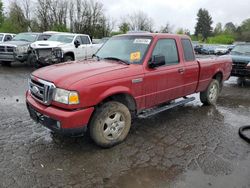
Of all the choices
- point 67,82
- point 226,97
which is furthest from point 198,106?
point 67,82

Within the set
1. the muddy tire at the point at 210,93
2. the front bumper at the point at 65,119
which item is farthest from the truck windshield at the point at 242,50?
the front bumper at the point at 65,119

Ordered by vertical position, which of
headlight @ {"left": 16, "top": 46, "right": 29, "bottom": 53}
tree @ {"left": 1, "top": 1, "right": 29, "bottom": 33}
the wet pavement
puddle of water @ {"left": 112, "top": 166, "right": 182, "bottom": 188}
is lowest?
puddle of water @ {"left": 112, "top": 166, "right": 182, "bottom": 188}

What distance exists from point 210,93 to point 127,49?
313cm

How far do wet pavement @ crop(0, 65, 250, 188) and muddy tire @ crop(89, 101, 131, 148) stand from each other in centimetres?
18

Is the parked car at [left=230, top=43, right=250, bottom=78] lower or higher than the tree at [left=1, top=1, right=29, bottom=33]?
lower

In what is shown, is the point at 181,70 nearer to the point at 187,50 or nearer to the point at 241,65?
the point at 187,50

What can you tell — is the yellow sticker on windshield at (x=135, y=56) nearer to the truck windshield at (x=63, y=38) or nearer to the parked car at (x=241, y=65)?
the parked car at (x=241, y=65)

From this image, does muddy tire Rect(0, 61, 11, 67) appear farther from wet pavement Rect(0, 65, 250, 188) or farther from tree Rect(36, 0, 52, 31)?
tree Rect(36, 0, 52, 31)

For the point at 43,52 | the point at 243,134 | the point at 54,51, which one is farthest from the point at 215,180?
the point at 43,52

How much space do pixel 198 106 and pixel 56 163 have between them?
451 cm

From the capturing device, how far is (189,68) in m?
5.64

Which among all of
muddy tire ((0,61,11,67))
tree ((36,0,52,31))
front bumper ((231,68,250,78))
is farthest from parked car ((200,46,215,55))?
muddy tire ((0,61,11,67))

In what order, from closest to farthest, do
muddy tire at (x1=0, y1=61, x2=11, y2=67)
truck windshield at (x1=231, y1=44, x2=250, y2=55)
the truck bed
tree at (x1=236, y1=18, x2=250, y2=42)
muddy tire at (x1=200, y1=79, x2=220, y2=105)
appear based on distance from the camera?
1. the truck bed
2. muddy tire at (x1=200, y1=79, x2=220, y2=105)
3. truck windshield at (x1=231, y1=44, x2=250, y2=55)
4. muddy tire at (x1=0, y1=61, x2=11, y2=67)
5. tree at (x1=236, y1=18, x2=250, y2=42)

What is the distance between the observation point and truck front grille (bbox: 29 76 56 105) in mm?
3799
